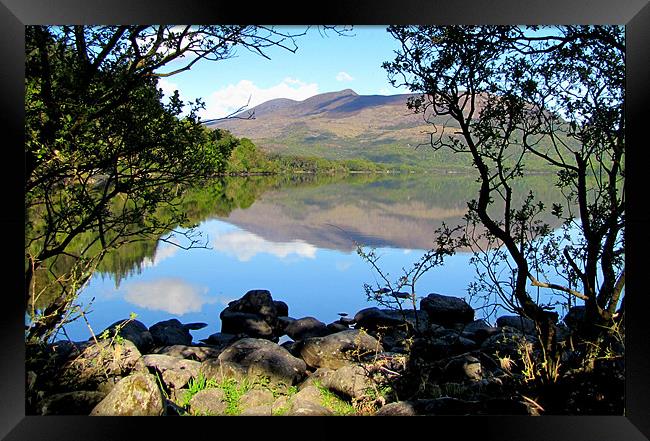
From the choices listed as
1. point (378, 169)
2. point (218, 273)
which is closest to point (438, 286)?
point (218, 273)

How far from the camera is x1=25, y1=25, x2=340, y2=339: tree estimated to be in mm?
3832

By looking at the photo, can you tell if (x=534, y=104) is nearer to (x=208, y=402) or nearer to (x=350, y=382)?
(x=350, y=382)

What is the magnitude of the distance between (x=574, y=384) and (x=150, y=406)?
8.64ft

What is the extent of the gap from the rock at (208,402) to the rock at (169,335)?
2.76 m

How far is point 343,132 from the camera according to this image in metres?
70.8

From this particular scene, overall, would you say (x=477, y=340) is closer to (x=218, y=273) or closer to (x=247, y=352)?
(x=247, y=352)

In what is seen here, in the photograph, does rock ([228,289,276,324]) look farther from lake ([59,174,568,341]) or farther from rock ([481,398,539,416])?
rock ([481,398,539,416])

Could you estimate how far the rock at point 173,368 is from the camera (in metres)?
4.62

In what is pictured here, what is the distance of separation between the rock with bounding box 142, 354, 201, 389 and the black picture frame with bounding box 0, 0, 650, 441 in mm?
1537

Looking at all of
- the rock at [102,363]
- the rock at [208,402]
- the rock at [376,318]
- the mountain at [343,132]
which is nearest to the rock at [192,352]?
the rock at [102,363]

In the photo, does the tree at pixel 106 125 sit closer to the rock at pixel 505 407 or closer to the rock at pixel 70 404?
the rock at pixel 70 404

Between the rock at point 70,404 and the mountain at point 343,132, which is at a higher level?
the mountain at point 343,132

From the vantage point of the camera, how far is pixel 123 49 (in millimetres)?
4184
